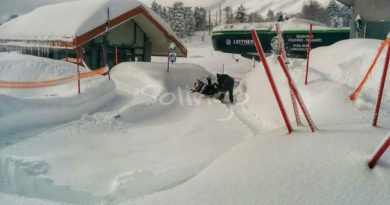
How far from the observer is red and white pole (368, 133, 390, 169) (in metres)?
2.97

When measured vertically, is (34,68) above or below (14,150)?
above

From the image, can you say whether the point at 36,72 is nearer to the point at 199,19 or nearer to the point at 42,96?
the point at 42,96

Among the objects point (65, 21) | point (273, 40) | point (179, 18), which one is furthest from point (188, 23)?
point (65, 21)

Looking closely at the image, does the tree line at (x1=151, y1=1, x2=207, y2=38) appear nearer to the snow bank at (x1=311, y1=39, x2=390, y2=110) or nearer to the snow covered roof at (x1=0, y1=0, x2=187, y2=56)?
the snow covered roof at (x1=0, y1=0, x2=187, y2=56)

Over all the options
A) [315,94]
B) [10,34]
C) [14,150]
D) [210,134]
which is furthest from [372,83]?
[10,34]

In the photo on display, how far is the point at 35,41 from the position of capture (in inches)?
725

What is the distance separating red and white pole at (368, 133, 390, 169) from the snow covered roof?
559 inches

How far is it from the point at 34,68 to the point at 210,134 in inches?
262

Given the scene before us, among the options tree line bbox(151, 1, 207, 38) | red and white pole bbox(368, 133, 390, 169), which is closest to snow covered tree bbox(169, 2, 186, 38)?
tree line bbox(151, 1, 207, 38)

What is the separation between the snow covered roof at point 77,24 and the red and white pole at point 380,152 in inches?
559

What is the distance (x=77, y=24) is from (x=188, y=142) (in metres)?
11.7

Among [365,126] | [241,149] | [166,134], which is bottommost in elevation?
[166,134]

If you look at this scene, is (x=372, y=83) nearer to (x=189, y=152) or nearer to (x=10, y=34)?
(x=189, y=152)

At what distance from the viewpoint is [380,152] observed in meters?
2.99
